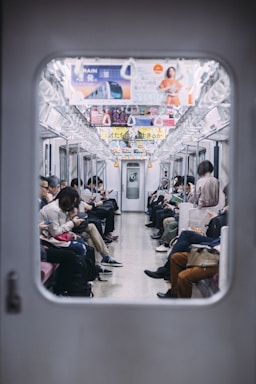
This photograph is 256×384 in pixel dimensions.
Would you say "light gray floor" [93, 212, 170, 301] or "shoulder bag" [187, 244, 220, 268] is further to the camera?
"light gray floor" [93, 212, 170, 301]

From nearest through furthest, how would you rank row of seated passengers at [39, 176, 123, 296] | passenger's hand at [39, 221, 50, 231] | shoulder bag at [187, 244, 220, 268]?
shoulder bag at [187, 244, 220, 268]
row of seated passengers at [39, 176, 123, 296]
passenger's hand at [39, 221, 50, 231]

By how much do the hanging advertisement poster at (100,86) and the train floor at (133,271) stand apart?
2.31 m

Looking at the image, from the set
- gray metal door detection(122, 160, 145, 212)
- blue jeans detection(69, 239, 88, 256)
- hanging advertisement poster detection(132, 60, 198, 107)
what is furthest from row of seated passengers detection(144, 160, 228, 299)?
gray metal door detection(122, 160, 145, 212)

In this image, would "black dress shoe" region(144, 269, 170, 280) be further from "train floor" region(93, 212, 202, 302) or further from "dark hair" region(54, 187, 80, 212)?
"dark hair" region(54, 187, 80, 212)

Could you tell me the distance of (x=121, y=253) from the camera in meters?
9.24

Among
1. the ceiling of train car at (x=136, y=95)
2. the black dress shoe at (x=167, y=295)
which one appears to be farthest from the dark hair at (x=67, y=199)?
the black dress shoe at (x=167, y=295)

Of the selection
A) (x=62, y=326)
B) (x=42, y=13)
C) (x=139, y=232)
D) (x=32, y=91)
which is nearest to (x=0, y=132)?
(x=32, y=91)

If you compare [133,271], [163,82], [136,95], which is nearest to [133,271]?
[133,271]

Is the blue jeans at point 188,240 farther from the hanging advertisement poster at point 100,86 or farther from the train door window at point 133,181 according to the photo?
the train door window at point 133,181

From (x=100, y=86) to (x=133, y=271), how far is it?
9.79ft

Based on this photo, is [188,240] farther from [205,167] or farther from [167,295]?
[205,167]

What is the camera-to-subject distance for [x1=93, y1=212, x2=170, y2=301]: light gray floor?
6090 millimetres

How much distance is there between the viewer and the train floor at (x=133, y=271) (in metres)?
6.07

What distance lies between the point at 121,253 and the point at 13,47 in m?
7.46
